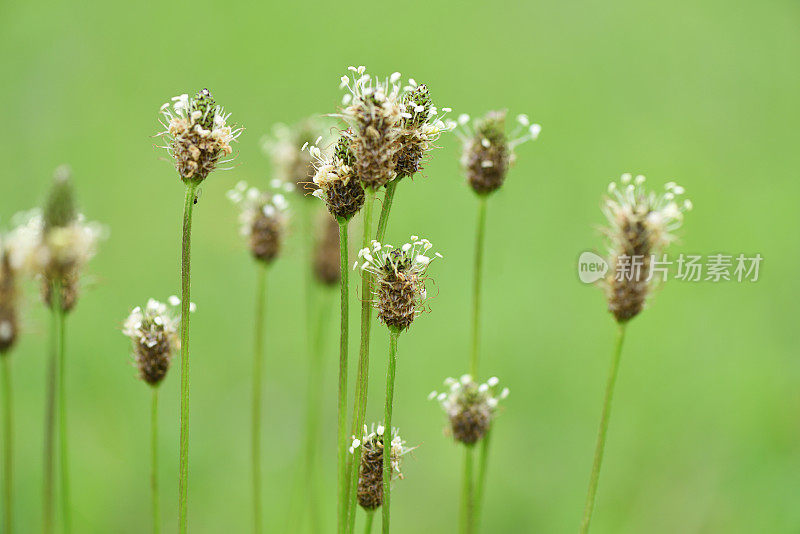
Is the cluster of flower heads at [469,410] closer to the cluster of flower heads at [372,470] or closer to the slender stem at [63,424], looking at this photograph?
the cluster of flower heads at [372,470]

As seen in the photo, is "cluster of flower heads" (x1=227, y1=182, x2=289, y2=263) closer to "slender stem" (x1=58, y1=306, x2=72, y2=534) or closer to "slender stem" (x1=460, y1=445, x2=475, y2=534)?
"slender stem" (x1=58, y1=306, x2=72, y2=534)

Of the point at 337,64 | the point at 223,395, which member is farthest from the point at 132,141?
the point at 223,395

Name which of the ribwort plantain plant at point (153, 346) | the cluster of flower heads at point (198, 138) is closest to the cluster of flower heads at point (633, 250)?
the cluster of flower heads at point (198, 138)

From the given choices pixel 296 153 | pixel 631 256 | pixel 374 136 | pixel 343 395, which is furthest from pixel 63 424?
pixel 631 256

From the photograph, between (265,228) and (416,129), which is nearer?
(416,129)

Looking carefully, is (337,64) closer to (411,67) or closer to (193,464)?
(411,67)

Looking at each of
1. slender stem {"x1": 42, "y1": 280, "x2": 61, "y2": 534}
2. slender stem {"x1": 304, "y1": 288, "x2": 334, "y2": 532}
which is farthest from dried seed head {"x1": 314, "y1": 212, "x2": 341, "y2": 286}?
slender stem {"x1": 42, "y1": 280, "x2": 61, "y2": 534}

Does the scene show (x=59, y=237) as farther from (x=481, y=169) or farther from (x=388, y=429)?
(x=481, y=169)
